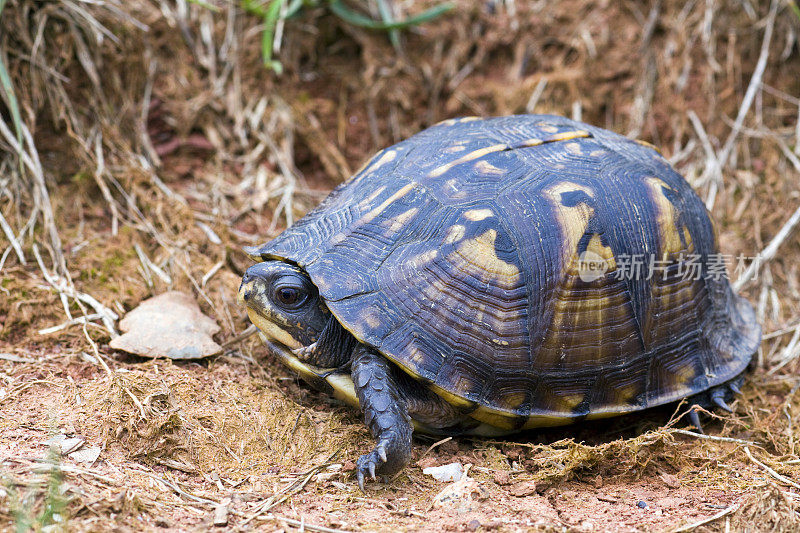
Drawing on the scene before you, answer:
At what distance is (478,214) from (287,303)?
97 cm

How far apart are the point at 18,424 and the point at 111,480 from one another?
0.60 metres

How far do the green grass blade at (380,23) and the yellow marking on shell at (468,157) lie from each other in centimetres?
229

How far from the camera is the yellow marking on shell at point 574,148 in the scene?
131 inches

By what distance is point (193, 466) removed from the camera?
2650mm

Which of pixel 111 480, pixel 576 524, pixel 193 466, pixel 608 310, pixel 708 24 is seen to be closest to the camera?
pixel 111 480

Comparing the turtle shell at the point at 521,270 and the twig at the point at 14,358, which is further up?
the turtle shell at the point at 521,270

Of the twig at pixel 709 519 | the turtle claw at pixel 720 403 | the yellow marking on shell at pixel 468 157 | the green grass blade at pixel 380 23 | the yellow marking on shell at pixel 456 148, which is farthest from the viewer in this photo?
the green grass blade at pixel 380 23

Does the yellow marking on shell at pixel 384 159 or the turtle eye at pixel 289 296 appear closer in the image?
the turtle eye at pixel 289 296

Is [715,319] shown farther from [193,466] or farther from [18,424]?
[18,424]

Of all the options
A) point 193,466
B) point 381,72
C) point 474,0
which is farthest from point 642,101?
point 193,466

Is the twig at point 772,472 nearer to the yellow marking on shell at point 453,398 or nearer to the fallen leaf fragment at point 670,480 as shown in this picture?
the fallen leaf fragment at point 670,480

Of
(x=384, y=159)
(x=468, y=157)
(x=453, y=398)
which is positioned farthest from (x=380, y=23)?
(x=453, y=398)

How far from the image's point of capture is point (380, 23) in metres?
5.29

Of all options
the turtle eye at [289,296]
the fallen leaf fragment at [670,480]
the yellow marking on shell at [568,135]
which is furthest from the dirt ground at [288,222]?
the yellow marking on shell at [568,135]
